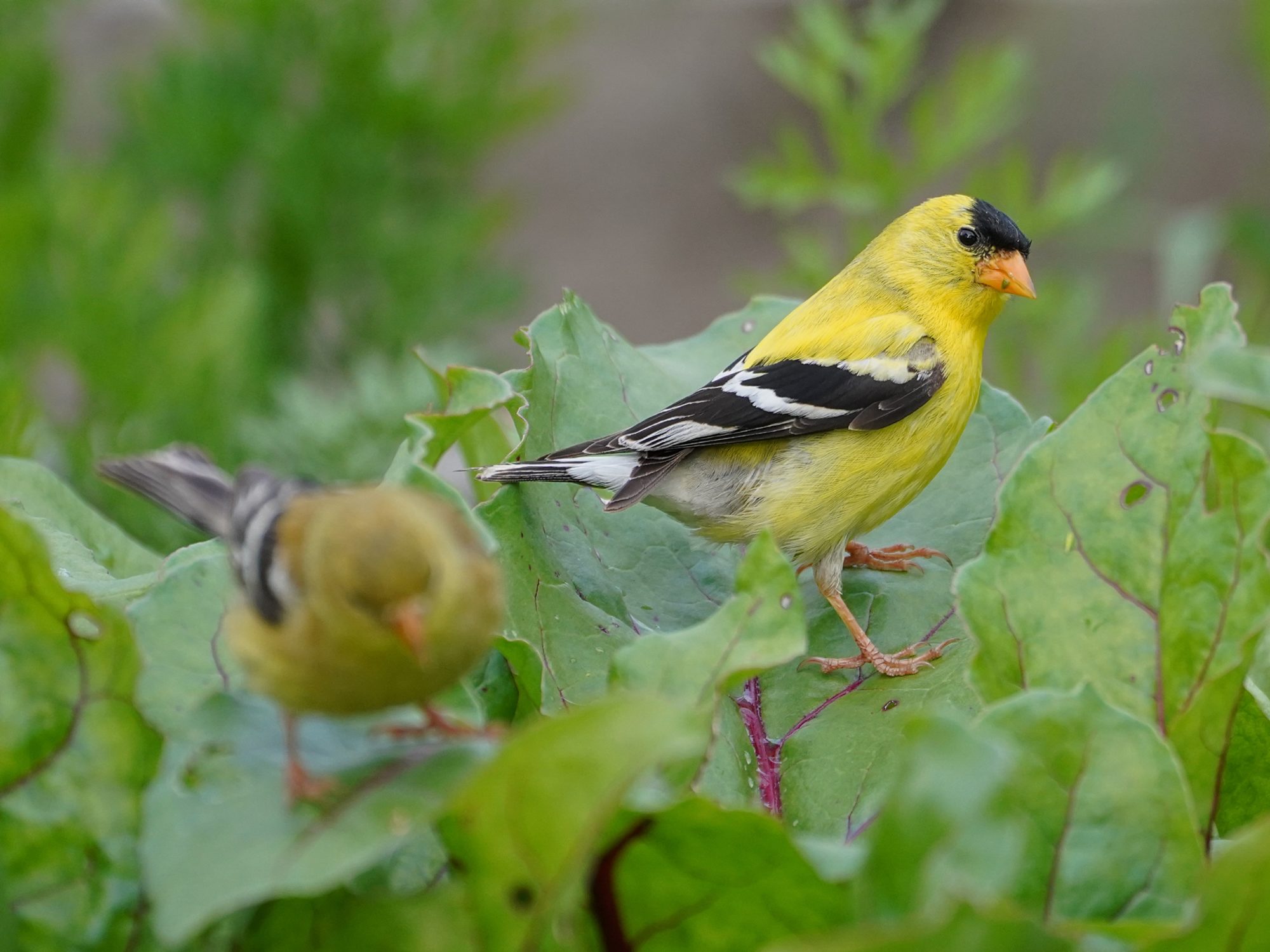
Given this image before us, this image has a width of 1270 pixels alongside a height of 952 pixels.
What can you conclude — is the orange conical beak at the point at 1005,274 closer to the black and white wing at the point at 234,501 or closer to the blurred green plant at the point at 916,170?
the blurred green plant at the point at 916,170

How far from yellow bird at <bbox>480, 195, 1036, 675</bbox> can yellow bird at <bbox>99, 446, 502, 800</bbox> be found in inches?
28.2

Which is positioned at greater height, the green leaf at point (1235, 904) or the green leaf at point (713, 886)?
the green leaf at point (1235, 904)

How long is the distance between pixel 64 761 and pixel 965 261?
1818 mm

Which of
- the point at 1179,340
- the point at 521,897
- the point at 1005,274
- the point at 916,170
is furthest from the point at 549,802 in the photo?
the point at 916,170

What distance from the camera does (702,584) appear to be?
1031mm

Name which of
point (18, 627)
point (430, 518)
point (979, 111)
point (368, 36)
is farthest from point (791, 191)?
point (18, 627)

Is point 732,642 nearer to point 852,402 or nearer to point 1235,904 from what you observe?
point 1235,904

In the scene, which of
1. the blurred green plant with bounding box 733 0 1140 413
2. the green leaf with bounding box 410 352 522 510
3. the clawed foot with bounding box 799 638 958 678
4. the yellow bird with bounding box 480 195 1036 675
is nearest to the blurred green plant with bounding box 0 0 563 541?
the blurred green plant with bounding box 733 0 1140 413

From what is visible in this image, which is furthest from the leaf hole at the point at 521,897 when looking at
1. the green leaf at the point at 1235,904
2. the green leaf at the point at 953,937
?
the green leaf at the point at 1235,904

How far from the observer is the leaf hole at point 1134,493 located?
741 mm

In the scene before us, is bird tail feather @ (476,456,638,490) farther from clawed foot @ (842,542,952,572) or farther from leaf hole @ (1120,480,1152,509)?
leaf hole @ (1120,480,1152,509)

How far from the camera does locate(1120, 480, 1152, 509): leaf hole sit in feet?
2.43

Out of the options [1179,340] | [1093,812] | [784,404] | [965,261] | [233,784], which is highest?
[1179,340]

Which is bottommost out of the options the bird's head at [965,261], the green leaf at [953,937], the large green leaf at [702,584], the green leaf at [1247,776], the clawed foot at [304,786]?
the bird's head at [965,261]
